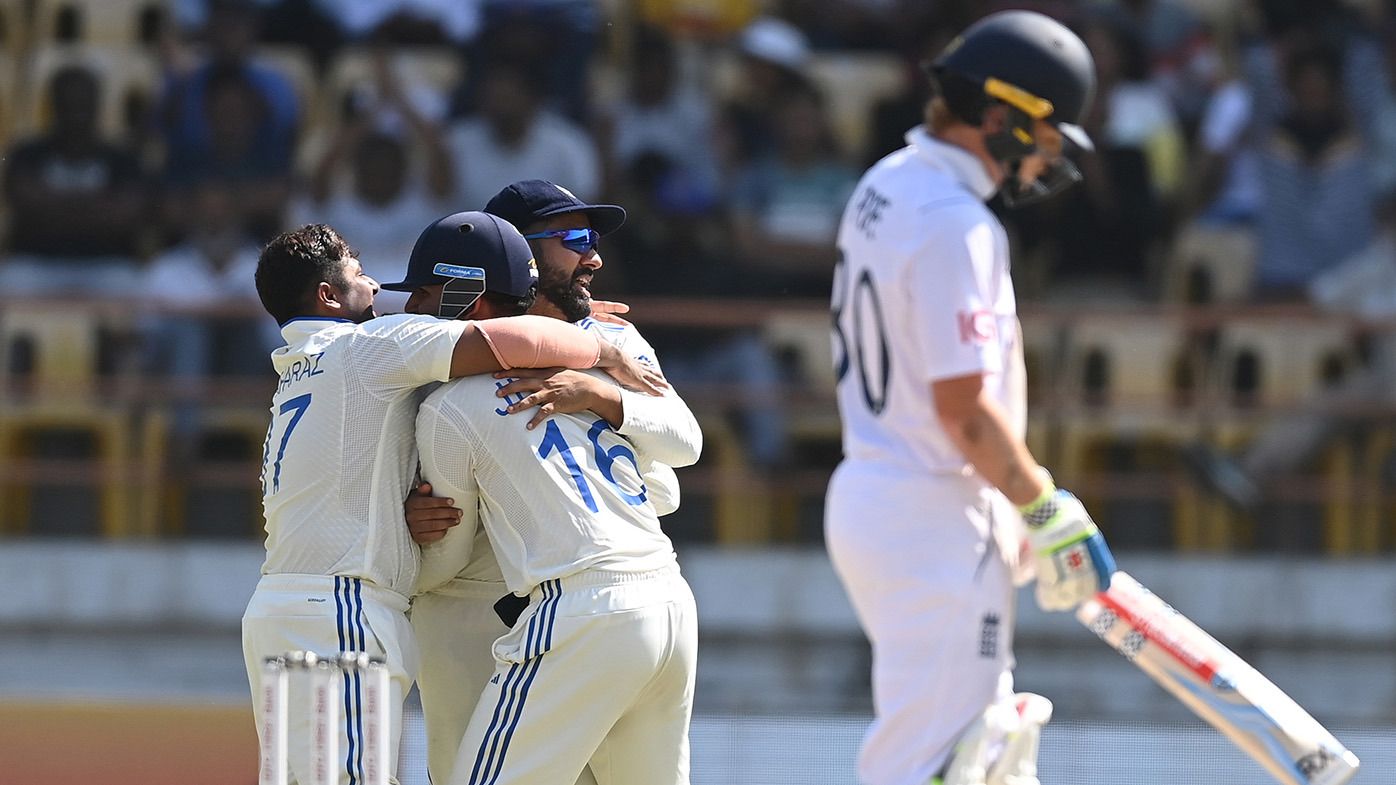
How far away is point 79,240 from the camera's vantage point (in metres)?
10.8

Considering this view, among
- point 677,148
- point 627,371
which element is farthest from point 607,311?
point 677,148

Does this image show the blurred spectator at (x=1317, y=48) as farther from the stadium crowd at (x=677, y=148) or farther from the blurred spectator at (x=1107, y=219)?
the blurred spectator at (x=1107, y=219)

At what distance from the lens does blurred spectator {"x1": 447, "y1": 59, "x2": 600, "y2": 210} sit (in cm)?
1051

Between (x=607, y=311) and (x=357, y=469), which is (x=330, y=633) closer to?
(x=357, y=469)

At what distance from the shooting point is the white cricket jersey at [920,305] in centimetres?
388

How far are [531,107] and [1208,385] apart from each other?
4.02m

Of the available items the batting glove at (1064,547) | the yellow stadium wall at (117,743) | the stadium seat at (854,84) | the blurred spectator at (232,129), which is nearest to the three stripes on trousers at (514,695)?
the batting glove at (1064,547)

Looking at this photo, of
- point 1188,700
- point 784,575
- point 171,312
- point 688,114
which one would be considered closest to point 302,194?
point 171,312

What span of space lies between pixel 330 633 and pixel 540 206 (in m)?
1.15

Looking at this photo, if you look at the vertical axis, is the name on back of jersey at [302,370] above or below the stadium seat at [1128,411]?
above

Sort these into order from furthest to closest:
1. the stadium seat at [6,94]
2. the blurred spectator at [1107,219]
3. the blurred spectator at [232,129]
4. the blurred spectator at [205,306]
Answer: the stadium seat at [6,94] → the blurred spectator at [232,129] → the blurred spectator at [1107,219] → the blurred spectator at [205,306]

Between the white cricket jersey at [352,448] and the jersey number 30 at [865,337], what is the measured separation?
2.88ft

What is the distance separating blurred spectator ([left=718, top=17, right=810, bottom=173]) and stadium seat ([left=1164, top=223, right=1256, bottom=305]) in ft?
7.62

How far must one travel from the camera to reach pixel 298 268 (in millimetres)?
4531
